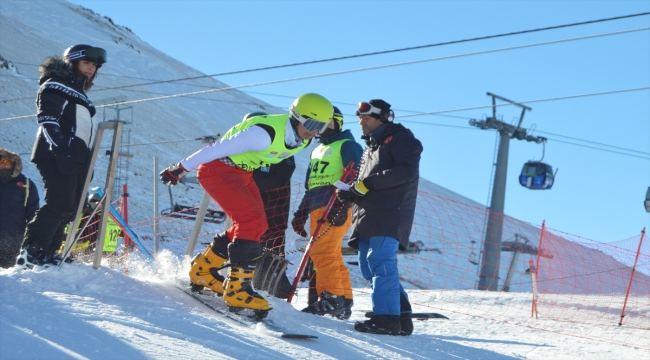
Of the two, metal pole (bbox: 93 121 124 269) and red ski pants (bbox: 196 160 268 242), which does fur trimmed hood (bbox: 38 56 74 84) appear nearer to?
metal pole (bbox: 93 121 124 269)

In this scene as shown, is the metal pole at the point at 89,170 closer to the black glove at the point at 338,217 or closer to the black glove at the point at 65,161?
the black glove at the point at 65,161

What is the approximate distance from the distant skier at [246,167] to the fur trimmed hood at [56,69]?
90cm

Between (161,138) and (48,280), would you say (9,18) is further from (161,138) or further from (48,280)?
(48,280)

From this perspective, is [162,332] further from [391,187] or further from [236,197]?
[391,187]

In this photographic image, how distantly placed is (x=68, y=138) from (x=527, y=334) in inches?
159

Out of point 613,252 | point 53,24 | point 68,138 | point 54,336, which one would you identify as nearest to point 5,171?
point 68,138

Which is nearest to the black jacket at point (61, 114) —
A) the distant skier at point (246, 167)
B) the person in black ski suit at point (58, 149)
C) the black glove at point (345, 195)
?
the person in black ski suit at point (58, 149)

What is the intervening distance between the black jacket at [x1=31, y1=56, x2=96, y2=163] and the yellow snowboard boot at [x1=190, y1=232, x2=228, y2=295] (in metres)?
1.05

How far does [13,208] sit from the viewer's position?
20.1 ft

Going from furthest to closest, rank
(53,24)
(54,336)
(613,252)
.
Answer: (53,24) < (613,252) < (54,336)

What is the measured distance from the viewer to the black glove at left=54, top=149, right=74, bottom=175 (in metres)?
4.90

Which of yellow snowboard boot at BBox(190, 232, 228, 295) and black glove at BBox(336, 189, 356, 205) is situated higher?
black glove at BBox(336, 189, 356, 205)

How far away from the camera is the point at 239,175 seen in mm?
5191

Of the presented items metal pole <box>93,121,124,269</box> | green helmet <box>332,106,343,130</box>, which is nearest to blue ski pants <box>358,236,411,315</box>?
green helmet <box>332,106,343,130</box>
